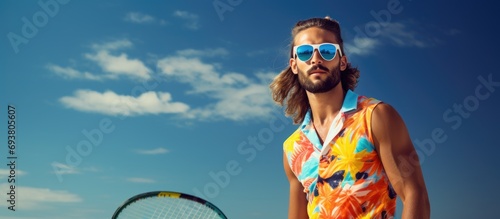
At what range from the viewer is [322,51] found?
6207mm

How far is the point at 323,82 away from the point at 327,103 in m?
0.27

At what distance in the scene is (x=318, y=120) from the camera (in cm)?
642

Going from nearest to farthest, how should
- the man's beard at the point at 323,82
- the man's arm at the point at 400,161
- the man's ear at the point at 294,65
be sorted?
the man's arm at the point at 400,161 < the man's beard at the point at 323,82 < the man's ear at the point at 294,65

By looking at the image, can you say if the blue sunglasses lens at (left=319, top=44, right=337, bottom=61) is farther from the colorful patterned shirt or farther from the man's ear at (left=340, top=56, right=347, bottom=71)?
the colorful patterned shirt

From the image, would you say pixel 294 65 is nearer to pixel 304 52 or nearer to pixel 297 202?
pixel 304 52

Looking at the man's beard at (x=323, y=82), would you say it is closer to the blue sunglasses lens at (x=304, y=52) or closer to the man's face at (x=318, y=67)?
the man's face at (x=318, y=67)

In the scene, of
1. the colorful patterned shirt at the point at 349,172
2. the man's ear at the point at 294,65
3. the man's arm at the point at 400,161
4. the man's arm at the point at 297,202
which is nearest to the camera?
the man's arm at the point at 400,161

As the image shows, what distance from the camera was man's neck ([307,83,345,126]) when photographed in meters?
6.26

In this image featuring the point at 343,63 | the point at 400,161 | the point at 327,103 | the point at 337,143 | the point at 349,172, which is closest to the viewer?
the point at 400,161

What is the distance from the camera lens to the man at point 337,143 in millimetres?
5609

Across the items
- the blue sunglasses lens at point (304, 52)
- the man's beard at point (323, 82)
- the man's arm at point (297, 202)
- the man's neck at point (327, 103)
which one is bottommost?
the man's arm at point (297, 202)

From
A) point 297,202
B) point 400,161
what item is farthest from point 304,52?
point 297,202

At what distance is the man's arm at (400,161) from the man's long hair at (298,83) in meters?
1.01

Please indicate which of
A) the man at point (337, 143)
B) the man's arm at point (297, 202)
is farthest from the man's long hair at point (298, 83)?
the man's arm at point (297, 202)
